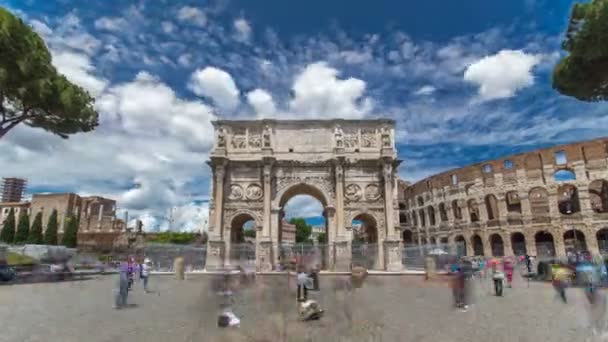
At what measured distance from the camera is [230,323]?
6.00 m

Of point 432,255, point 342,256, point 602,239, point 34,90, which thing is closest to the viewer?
point 34,90

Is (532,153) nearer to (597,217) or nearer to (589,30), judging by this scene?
(597,217)

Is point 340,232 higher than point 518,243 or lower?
higher

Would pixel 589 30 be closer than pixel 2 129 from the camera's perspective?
Yes

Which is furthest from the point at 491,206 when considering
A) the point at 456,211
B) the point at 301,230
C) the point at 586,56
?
the point at 301,230

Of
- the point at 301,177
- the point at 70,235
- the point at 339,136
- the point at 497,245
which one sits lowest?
the point at 497,245

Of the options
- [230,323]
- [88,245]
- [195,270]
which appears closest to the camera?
[230,323]

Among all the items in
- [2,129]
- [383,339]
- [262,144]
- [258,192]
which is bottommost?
[383,339]

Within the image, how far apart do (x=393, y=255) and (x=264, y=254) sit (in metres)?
7.92

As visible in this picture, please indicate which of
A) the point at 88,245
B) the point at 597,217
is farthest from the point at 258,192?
the point at 88,245

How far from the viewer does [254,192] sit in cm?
2317

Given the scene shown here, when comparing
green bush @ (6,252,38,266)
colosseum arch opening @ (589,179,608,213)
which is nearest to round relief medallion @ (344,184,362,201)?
colosseum arch opening @ (589,179,608,213)

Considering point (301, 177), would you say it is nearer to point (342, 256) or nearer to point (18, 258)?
point (342, 256)

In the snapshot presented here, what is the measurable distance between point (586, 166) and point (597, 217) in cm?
415
